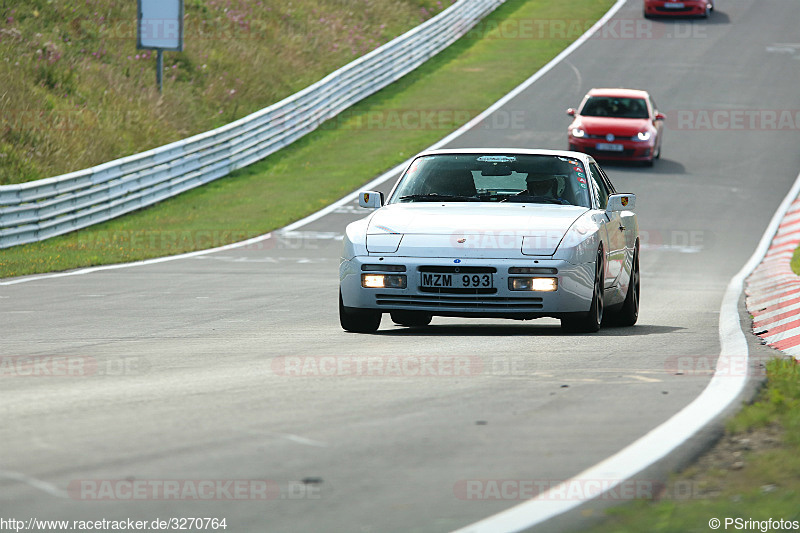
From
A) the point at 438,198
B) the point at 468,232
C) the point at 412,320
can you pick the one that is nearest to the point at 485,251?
the point at 468,232

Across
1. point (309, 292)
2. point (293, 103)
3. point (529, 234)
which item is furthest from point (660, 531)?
point (293, 103)

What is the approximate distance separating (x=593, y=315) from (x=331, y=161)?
829 inches

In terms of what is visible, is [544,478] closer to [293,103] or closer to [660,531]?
[660,531]

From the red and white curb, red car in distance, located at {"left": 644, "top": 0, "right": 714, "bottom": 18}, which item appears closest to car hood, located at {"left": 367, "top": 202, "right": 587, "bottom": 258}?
the red and white curb

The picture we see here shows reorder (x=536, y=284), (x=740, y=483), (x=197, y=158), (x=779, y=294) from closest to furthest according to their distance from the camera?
1. (x=740, y=483)
2. (x=536, y=284)
3. (x=779, y=294)
4. (x=197, y=158)

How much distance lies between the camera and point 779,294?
13.8m

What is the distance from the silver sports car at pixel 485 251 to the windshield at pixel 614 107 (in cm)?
1911

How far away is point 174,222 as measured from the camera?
23781 mm

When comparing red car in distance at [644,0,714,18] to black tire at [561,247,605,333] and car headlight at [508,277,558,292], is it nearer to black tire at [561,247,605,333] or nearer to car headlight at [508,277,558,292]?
black tire at [561,247,605,333]

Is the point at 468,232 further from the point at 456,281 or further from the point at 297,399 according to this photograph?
the point at 297,399

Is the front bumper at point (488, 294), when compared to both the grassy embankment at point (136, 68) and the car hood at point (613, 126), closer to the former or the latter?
the grassy embankment at point (136, 68)

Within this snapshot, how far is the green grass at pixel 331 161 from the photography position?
20641mm

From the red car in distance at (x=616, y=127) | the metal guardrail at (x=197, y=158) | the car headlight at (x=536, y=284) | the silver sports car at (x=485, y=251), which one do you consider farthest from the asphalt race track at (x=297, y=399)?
the red car in distance at (x=616, y=127)

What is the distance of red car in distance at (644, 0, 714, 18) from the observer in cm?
4531
